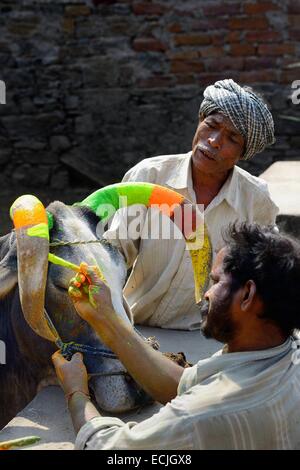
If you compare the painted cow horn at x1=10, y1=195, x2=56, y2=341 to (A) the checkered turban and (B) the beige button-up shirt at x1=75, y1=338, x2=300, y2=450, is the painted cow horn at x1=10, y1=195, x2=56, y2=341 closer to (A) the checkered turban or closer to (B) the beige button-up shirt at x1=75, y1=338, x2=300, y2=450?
(B) the beige button-up shirt at x1=75, y1=338, x2=300, y2=450

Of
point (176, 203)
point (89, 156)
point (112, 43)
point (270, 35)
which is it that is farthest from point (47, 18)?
point (176, 203)

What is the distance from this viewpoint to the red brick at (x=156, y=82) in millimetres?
9484

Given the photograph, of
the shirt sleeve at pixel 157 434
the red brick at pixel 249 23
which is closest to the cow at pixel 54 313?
the shirt sleeve at pixel 157 434

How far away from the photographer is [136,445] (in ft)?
8.46

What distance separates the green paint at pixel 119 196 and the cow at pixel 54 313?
0.02 m

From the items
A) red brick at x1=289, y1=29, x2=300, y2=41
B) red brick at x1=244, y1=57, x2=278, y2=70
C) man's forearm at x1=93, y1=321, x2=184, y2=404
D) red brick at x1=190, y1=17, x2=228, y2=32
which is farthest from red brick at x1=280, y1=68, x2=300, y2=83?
man's forearm at x1=93, y1=321, x2=184, y2=404

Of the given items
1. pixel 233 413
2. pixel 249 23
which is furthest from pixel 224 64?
pixel 233 413

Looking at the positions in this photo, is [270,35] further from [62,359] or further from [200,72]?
[62,359]

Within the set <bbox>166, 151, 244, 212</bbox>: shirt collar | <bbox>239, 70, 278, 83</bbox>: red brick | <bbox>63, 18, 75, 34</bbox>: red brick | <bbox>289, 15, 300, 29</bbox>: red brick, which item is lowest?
<bbox>239, 70, 278, 83</bbox>: red brick

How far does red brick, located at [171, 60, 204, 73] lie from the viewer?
9352mm

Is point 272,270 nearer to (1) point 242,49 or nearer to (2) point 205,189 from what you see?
(2) point 205,189

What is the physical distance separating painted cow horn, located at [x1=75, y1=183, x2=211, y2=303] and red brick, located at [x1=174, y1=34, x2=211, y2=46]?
5.97m

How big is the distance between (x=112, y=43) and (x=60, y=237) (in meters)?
6.43

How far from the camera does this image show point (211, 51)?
9.29 m
